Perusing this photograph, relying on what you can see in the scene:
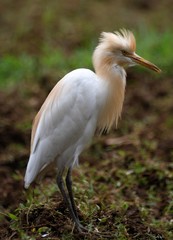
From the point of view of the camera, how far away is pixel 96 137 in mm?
7430

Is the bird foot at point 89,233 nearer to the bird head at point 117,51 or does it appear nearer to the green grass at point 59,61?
the bird head at point 117,51

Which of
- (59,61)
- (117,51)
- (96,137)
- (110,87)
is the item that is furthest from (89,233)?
(59,61)

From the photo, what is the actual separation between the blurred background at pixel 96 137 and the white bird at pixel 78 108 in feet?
1.21

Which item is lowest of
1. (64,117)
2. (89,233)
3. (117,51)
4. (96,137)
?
(96,137)

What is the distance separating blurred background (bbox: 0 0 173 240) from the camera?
16.1 feet

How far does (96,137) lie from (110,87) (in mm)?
2708

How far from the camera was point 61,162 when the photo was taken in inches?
190

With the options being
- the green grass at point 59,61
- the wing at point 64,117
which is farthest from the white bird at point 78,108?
the green grass at point 59,61

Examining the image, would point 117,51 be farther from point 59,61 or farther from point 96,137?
point 59,61

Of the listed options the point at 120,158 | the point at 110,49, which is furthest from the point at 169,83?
the point at 110,49

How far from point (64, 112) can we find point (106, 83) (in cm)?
39

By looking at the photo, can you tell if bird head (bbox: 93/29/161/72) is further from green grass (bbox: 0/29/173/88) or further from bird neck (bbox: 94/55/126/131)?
green grass (bbox: 0/29/173/88)

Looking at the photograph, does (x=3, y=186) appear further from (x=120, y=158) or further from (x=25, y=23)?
(x=25, y=23)

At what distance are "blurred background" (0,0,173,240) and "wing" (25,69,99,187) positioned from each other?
1.28 feet
